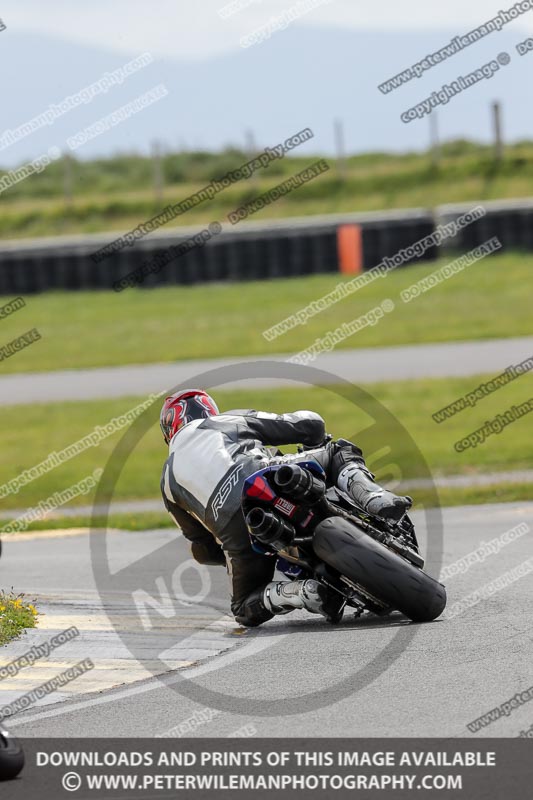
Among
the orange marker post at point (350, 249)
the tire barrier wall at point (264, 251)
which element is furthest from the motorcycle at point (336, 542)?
the orange marker post at point (350, 249)

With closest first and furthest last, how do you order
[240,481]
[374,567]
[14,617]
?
[374,567] < [240,481] < [14,617]

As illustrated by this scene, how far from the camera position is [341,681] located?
6.23m

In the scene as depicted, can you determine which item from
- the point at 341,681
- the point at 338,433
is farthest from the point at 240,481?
the point at 338,433

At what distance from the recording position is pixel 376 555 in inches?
273

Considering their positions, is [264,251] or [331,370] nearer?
[331,370]

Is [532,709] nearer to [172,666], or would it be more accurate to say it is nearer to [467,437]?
[172,666]

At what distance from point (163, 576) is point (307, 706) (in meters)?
4.05

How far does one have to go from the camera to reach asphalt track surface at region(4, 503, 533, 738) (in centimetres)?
562

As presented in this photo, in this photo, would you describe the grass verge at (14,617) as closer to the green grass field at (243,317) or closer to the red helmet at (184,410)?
the red helmet at (184,410)

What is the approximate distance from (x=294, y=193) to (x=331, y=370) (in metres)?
15.4
